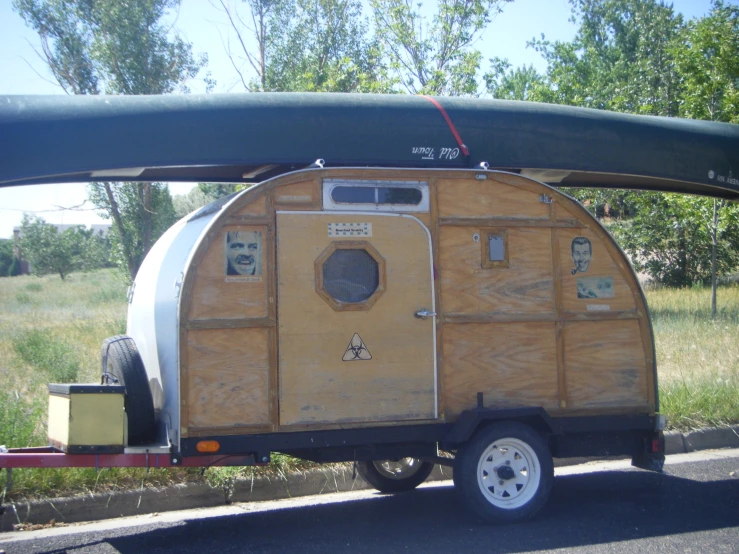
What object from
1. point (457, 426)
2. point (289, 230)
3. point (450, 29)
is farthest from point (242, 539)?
point (450, 29)

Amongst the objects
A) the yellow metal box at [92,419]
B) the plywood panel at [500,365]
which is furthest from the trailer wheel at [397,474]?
the yellow metal box at [92,419]

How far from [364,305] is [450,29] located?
17.1 metres

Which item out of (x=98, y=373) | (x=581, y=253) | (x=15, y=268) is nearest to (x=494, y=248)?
(x=581, y=253)

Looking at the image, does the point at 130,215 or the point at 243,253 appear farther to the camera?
the point at 130,215

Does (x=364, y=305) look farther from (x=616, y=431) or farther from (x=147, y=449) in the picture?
(x=616, y=431)

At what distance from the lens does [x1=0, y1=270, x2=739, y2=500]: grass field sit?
270 inches

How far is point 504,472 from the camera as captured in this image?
630 cm

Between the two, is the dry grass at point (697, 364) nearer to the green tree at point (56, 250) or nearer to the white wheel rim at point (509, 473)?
the white wheel rim at point (509, 473)

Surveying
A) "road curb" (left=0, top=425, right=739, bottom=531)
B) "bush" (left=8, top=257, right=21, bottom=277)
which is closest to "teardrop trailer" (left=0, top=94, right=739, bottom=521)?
"road curb" (left=0, top=425, right=739, bottom=531)

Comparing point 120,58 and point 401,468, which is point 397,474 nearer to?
point 401,468

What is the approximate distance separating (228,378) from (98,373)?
4.85 meters

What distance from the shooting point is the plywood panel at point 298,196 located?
596 cm

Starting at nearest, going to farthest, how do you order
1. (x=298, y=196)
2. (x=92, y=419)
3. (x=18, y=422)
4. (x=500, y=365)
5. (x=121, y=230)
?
(x=92, y=419), (x=298, y=196), (x=500, y=365), (x=18, y=422), (x=121, y=230)

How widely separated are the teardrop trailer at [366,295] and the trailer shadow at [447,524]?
0.38 metres
